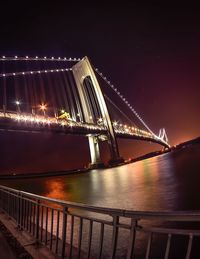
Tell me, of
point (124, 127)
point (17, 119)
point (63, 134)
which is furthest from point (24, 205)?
point (124, 127)

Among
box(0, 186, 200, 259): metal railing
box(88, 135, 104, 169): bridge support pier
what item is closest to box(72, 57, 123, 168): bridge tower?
box(88, 135, 104, 169): bridge support pier

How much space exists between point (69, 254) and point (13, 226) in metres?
2.66

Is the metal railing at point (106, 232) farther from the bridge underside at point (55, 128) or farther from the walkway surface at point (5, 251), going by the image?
the bridge underside at point (55, 128)

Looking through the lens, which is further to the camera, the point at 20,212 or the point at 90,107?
the point at 90,107

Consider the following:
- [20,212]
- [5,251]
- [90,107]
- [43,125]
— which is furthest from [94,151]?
[5,251]

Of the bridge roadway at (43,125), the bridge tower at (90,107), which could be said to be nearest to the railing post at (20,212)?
the bridge roadway at (43,125)

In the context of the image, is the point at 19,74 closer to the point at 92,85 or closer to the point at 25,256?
the point at 92,85

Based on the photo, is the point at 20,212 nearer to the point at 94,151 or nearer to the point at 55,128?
the point at 55,128

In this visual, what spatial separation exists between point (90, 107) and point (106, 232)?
44.6 m

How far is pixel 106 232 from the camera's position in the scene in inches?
251

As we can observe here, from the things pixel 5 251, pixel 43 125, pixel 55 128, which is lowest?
pixel 5 251

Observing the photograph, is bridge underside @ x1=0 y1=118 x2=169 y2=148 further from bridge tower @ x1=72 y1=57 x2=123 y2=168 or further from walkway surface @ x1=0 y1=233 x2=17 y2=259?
walkway surface @ x1=0 y1=233 x2=17 y2=259

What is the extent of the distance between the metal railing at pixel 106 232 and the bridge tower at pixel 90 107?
133 feet

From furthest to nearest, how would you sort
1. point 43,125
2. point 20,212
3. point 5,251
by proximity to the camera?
point 43,125 < point 20,212 < point 5,251
